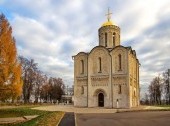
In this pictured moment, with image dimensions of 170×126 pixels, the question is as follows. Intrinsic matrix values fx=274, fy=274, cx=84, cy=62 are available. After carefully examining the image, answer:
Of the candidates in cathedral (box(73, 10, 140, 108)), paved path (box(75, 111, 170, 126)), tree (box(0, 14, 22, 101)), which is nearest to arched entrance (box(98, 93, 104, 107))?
cathedral (box(73, 10, 140, 108))

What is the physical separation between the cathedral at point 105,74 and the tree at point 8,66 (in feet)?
72.5

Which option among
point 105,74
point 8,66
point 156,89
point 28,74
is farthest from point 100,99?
point 156,89

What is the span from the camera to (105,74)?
151ft

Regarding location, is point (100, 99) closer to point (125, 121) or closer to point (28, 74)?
point (28, 74)

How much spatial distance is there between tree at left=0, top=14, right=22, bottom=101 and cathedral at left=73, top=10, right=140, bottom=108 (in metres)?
22.1

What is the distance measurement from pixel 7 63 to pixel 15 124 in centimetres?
667

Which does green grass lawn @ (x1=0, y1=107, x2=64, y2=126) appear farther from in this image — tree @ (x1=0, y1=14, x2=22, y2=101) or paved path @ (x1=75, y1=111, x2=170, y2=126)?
tree @ (x1=0, y1=14, x2=22, y2=101)

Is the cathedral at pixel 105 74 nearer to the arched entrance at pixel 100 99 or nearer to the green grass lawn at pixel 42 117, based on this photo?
the arched entrance at pixel 100 99

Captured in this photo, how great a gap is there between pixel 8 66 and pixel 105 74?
78.1 feet

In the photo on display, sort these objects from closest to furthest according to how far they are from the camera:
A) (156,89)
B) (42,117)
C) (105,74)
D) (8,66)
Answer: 1. (42,117)
2. (8,66)
3. (105,74)
4. (156,89)

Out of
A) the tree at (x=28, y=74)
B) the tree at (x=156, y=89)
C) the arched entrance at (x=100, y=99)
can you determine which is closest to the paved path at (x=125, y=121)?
the arched entrance at (x=100, y=99)

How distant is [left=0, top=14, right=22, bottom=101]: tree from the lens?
24375mm

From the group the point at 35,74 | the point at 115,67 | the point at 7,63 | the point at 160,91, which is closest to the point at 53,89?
the point at 35,74

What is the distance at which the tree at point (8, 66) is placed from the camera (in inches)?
960
